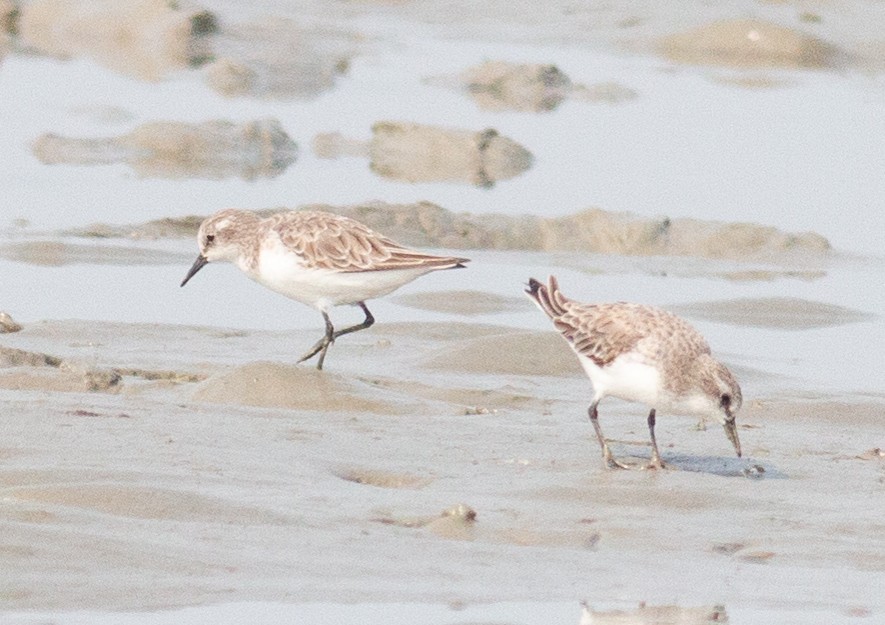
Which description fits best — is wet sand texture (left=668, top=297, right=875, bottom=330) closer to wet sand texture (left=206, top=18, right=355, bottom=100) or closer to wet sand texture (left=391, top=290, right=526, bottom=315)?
wet sand texture (left=391, top=290, right=526, bottom=315)

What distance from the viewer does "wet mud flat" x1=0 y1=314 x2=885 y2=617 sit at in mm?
6148

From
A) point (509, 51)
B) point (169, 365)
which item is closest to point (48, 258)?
point (169, 365)

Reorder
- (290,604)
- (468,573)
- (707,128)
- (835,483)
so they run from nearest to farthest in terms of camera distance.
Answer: (290,604) < (468,573) < (835,483) < (707,128)

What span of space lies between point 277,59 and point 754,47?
590cm

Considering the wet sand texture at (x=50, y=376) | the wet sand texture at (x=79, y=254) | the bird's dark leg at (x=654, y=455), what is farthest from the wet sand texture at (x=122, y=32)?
the bird's dark leg at (x=654, y=455)

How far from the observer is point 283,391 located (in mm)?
9062

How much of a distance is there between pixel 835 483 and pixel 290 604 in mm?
3122

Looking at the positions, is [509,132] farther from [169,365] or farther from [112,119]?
[169,365]

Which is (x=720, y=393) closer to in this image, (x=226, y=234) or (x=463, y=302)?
(x=226, y=234)

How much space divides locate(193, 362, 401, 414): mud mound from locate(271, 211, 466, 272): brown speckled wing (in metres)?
1.23

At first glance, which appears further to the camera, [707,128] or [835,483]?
[707,128]

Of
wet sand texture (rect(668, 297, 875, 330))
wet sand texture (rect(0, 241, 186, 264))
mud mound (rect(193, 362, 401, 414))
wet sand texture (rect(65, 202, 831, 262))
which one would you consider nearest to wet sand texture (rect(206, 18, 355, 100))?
wet sand texture (rect(65, 202, 831, 262))

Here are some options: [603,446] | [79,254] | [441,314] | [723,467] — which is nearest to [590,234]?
[441,314]

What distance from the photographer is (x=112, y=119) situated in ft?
64.0
